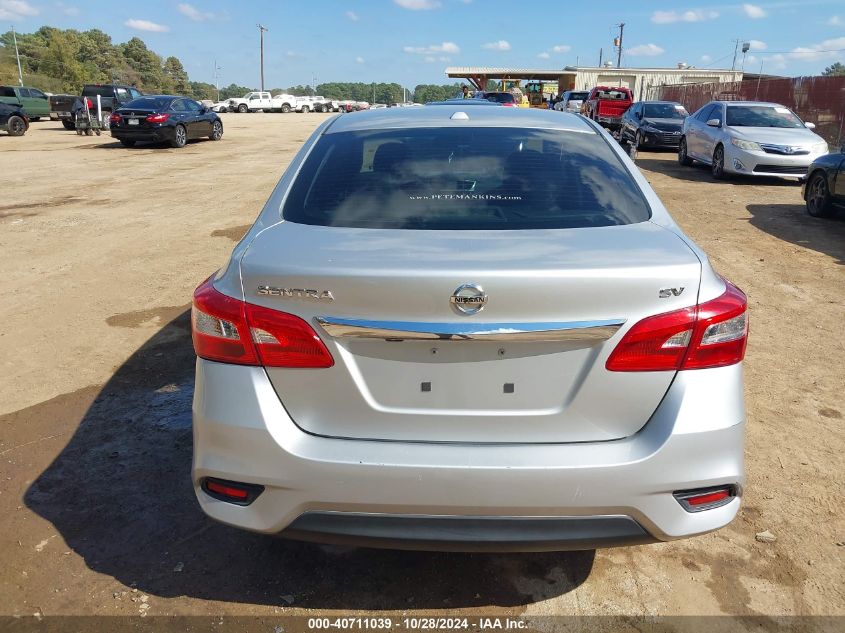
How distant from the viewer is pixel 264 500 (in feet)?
7.57

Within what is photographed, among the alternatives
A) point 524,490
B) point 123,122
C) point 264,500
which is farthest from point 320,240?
point 123,122

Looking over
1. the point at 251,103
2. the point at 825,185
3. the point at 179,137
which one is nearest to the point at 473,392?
the point at 825,185

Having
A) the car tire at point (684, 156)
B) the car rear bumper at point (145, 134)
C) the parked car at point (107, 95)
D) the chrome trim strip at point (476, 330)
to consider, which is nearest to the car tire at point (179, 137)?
the car rear bumper at point (145, 134)

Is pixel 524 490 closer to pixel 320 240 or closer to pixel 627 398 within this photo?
pixel 627 398

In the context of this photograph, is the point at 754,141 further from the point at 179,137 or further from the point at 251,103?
the point at 251,103

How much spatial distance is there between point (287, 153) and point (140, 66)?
428 feet

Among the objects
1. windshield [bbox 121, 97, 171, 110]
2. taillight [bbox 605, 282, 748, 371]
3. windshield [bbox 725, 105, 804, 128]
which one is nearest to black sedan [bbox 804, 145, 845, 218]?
windshield [bbox 725, 105, 804, 128]

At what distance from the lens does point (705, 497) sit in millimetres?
2326

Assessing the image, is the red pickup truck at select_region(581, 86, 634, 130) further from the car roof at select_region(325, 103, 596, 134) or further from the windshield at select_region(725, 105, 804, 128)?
the car roof at select_region(325, 103, 596, 134)

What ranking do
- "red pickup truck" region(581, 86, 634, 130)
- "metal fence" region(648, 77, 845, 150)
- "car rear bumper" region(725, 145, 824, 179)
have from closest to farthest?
"car rear bumper" region(725, 145, 824, 179) → "metal fence" region(648, 77, 845, 150) → "red pickup truck" region(581, 86, 634, 130)

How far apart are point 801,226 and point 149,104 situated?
19215mm

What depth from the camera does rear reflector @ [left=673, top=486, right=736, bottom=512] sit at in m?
2.29

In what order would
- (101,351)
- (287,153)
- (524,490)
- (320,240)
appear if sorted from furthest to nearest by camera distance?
(287,153) < (101,351) < (320,240) < (524,490)

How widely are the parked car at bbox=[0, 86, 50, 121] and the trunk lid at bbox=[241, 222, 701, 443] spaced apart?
35438 mm
